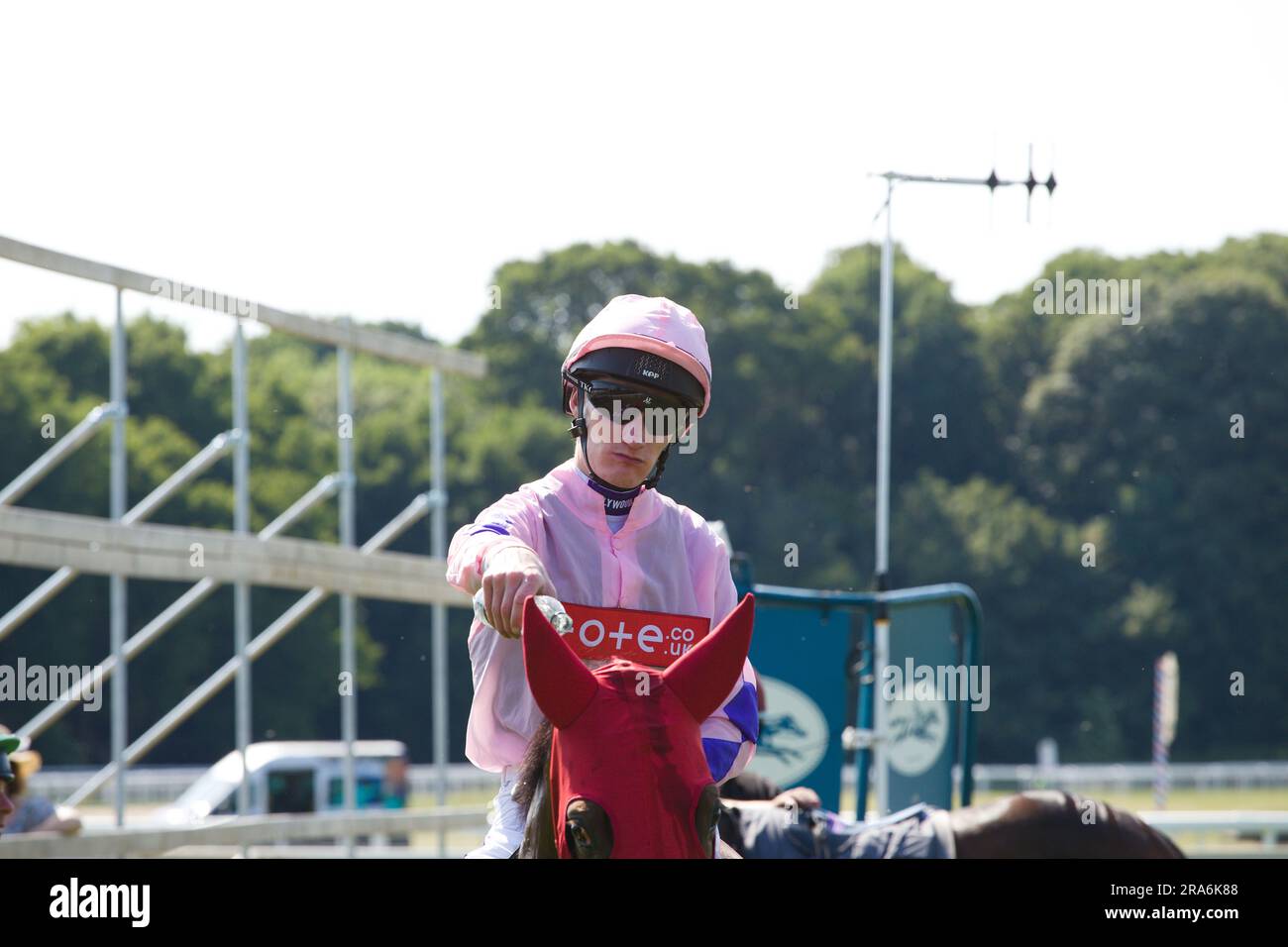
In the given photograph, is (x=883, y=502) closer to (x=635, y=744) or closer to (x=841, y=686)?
(x=841, y=686)

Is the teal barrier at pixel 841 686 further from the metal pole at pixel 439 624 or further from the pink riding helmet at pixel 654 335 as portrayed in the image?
the pink riding helmet at pixel 654 335

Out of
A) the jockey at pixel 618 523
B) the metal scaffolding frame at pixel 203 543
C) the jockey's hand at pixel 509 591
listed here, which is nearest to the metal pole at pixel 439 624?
the metal scaffolding frame at pixel 203 543

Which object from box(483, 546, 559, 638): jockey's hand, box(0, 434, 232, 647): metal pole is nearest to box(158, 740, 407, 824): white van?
box(0, 434, 232, 647): metal pole

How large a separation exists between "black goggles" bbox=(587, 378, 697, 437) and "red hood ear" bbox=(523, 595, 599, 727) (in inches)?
25.5

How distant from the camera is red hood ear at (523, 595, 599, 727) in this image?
85.0 inches

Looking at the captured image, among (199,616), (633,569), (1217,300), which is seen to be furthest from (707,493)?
(633,569)

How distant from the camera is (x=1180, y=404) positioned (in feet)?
134

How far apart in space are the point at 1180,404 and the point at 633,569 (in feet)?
132

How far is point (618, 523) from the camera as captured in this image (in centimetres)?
291

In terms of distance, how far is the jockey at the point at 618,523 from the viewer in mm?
2740

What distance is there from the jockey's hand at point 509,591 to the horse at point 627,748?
0.12 m

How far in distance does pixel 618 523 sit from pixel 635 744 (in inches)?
28.1
